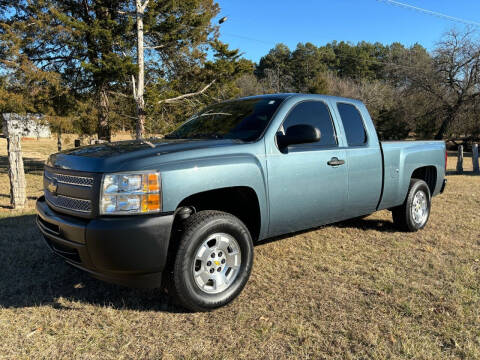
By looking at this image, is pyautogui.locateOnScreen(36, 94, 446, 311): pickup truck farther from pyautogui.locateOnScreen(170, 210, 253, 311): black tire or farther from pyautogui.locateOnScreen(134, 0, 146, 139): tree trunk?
pyautogui.locateOnScreen(134, 0, 146, 139): tree trunk

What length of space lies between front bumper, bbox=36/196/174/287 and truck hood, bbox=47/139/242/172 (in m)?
0.40

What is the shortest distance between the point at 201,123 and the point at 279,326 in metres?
2.46

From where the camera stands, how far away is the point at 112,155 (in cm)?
286

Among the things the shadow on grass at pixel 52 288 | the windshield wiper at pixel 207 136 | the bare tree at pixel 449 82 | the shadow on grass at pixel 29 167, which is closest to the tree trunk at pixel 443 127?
the bare tree at pixel 449 82

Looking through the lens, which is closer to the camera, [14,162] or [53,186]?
[53,186]

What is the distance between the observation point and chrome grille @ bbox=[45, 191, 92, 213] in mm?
2756

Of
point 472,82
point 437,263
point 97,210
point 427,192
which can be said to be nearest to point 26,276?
point 97,210

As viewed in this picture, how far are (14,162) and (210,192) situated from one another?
18.7 feet

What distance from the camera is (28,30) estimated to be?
515 inches

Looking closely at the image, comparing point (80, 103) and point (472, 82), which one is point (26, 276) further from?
point (472, 82)

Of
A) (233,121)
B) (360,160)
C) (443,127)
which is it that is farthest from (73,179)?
(443,127)

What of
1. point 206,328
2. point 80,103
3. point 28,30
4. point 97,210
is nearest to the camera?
point 97,210

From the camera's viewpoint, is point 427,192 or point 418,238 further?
point 427,192

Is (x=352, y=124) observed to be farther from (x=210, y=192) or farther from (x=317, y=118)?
(x=210, y=192)
